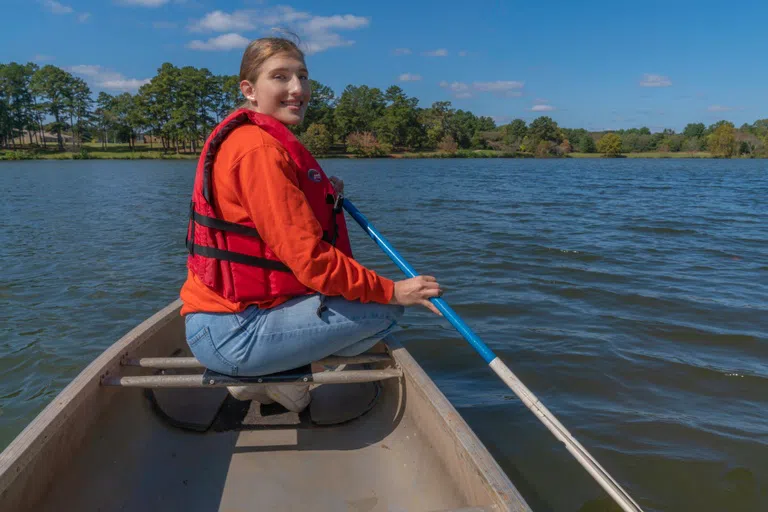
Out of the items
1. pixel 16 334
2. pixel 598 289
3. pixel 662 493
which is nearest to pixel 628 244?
pixel 598 289

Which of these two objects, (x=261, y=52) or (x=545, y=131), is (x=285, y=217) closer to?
(x=261, y=52)

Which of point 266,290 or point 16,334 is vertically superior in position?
point 266,290

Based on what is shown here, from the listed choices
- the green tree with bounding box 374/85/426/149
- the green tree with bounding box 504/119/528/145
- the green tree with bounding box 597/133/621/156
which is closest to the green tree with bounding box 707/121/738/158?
the green tree with bounding box 597/133/621/156

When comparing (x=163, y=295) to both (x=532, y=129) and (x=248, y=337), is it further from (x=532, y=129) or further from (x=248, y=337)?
(x=532, y=129)

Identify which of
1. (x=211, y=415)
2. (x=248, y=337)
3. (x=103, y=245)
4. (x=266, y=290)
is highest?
(x=266, y=290)

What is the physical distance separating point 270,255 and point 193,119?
86253mm

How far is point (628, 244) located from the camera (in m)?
10.9

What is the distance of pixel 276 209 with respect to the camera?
6.96ft

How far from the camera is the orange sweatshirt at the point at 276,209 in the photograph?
2.13 m

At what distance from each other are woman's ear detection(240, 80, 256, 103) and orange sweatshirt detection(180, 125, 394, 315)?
0.36 meters

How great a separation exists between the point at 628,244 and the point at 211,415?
9749 millimetres

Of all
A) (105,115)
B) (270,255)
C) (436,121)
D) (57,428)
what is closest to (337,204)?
(270,255)

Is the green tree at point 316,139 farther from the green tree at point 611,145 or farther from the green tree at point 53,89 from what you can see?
the green tree at point 611,145

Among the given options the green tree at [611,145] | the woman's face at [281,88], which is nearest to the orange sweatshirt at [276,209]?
the woman's face at [281,88]
